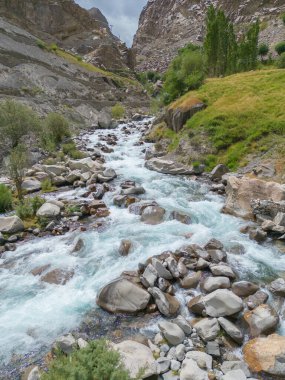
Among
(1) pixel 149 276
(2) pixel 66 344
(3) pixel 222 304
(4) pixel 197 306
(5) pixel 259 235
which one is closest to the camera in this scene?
(2) pixel 66 344

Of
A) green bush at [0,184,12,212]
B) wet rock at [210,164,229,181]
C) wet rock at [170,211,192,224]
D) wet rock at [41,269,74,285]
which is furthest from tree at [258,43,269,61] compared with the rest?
wet rock at [41,269,74,285]

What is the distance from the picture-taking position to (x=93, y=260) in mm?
13227

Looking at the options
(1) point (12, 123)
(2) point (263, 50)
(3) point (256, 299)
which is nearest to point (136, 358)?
(3) point (256, 299)

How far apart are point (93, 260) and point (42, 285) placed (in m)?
2.38

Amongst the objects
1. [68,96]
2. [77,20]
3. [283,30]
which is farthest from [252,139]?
[77,20]

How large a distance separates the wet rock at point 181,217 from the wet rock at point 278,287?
642 cm

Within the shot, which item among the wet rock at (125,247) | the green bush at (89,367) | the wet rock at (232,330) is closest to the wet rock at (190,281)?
the wet rock at (232,330)

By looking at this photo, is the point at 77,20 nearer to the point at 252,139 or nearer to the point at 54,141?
the point at 54,141

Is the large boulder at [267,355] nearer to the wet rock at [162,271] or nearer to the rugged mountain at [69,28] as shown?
the wet rock at [162,271]

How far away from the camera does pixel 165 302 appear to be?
32.6 feet

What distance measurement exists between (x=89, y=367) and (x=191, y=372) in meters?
3.01

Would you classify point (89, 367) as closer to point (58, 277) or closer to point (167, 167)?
point (58, 277)

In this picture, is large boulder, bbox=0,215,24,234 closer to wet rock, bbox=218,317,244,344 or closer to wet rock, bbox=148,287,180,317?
wet rock, bbox=148,287,180,317

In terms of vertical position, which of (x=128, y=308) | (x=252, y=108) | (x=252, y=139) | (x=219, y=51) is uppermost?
(x=219, y=51)
